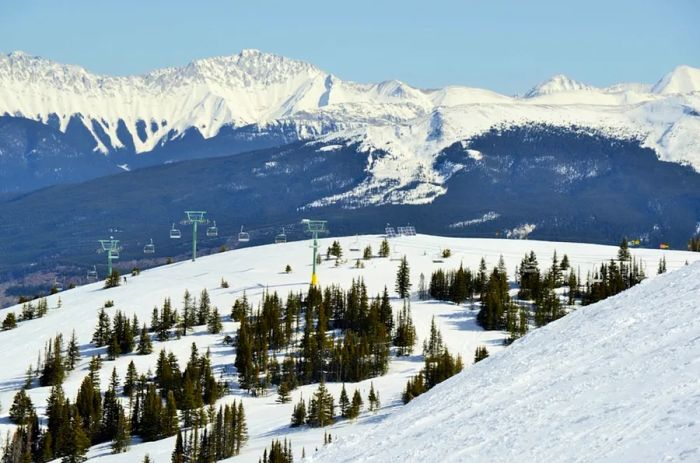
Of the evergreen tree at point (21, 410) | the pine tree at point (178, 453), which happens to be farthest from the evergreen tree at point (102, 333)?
the pine tree at point (178, 453)

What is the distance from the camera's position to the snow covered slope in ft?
132

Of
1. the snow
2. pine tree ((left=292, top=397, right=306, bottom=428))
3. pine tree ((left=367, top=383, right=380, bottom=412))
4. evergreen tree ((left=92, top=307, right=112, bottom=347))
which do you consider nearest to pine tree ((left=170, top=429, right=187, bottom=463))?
the snow

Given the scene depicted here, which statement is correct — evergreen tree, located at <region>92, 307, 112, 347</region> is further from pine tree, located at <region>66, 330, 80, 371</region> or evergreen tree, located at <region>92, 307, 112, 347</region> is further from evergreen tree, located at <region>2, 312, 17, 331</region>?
evergreen tree, located at <region>2, 312, 17, 331</region>

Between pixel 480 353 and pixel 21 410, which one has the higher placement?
pixel 480 353

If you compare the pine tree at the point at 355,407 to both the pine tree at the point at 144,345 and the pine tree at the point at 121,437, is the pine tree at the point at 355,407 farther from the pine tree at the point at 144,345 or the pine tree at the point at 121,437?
the pine tree at the point at 144,345

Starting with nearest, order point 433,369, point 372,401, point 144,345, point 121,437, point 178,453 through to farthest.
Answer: point 178,453 → point 372,401 → point 121,437 → point 433,369 → point 144,345

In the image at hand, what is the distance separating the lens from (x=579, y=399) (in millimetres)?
47438

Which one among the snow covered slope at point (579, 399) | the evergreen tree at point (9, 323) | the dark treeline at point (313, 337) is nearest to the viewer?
the snow covered slope at point (579, 399)

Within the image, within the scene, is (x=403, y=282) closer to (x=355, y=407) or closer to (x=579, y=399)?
(x=355, y=407)

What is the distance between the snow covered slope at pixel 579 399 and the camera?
40.3 metres

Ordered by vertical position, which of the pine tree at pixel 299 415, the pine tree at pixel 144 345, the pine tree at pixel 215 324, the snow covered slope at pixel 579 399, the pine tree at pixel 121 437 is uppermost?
the snow covered slope at pixel 579 399

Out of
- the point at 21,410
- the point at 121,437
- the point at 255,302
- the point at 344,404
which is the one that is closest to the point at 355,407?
the point at 344,404

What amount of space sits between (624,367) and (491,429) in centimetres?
754

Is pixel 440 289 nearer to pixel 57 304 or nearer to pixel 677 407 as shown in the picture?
pixel 57 304
